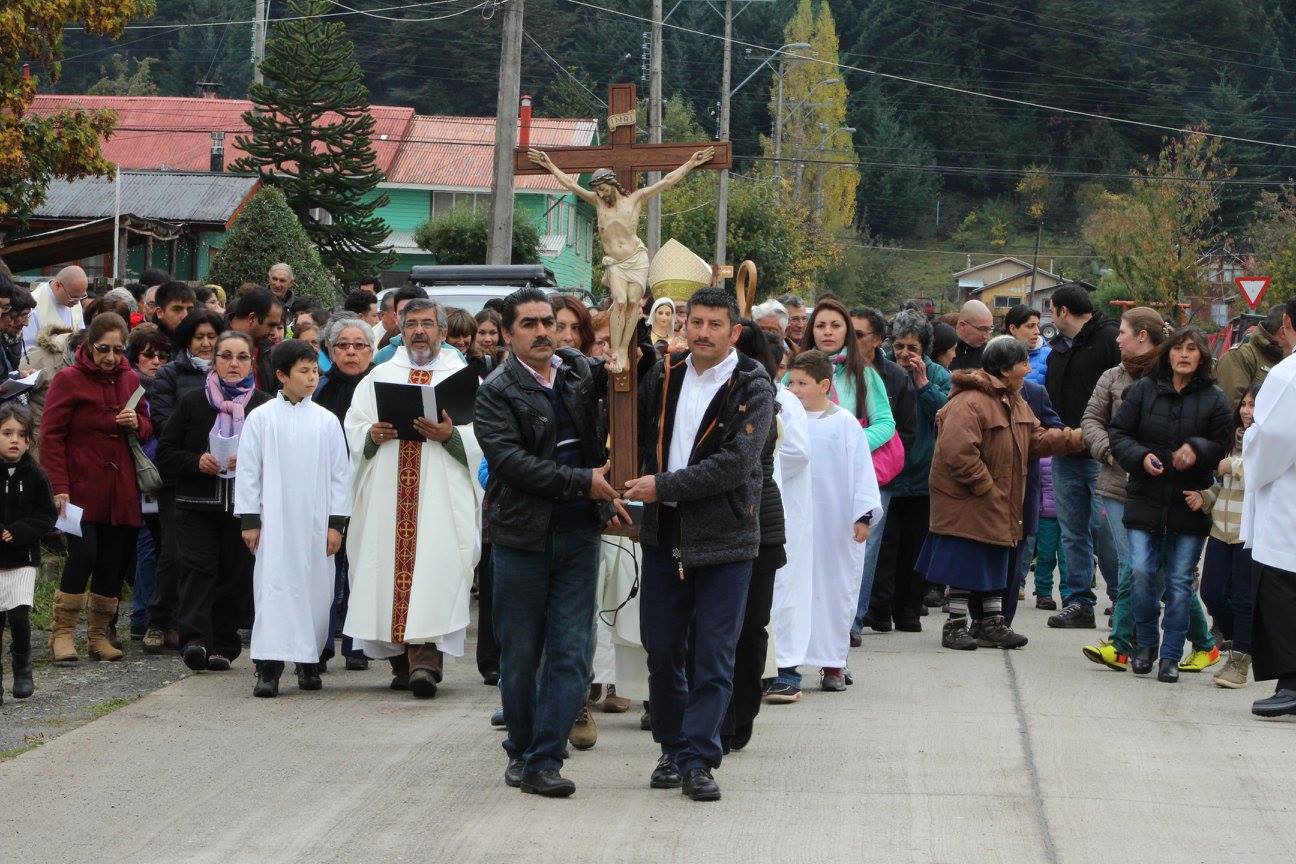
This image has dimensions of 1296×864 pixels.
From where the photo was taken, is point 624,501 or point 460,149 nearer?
point 624,501

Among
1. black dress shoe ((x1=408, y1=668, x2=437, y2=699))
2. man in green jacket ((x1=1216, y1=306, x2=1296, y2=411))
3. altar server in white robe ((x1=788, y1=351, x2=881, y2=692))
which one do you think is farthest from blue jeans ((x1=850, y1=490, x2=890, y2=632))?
black dress shoe ((x1=408, y1=668, x2=437, y2=699))

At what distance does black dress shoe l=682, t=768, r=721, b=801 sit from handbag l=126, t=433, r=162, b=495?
14.9 ft

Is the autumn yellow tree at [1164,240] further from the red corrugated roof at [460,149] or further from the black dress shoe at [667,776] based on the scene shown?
the black dress shoe at [667,776]

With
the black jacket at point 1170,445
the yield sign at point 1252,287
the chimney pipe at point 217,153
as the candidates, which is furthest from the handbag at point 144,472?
the chimney pipe at point 217,153

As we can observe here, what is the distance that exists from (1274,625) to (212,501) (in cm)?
571

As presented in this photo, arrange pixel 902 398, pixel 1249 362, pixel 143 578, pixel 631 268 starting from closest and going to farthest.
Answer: pixel 631 268 → pixel 143 578 → pixel 1249 362 → pixel 902 398

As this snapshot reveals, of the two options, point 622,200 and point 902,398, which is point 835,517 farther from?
point 622,200

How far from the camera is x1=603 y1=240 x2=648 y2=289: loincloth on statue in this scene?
7695 millimetres

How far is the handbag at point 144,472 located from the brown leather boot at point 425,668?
1.86 meters

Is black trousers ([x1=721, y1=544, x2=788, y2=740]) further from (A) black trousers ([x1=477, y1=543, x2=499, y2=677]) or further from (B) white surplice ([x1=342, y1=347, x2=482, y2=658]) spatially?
(B) white surplice ([x1=342, y1=347, x2=482, y2=658])

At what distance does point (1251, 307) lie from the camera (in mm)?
26688

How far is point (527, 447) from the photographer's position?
7285 millimetres

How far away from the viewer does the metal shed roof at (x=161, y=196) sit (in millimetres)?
40594

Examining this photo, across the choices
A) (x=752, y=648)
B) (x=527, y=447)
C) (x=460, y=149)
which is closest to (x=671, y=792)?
(x=752, y=648)
